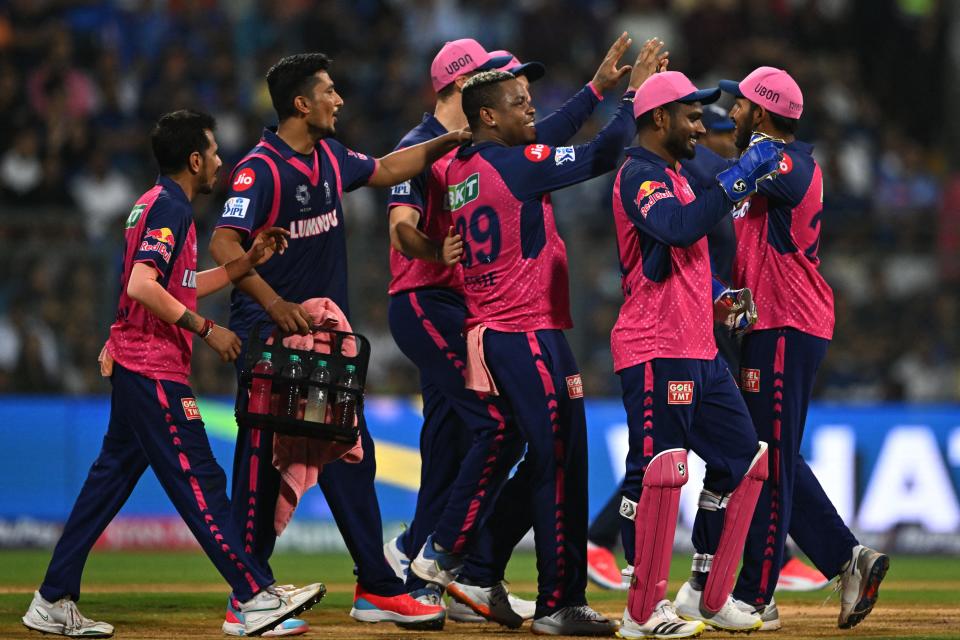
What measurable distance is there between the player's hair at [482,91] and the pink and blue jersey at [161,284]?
145cm

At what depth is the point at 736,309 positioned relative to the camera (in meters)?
7.11

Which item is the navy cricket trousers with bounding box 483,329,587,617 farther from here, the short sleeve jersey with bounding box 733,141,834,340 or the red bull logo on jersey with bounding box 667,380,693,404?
the short sleeve jersey with bounding box 733,141,834,340

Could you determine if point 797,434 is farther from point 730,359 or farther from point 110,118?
point 110,118

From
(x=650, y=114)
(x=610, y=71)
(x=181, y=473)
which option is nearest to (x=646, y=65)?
(x=610, y=71)

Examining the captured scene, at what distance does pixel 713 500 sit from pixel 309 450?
1.96 metres

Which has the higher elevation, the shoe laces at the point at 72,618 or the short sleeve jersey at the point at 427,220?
the short sleeve jersey at the point at 427,220

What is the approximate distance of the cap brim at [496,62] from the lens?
8.19 m

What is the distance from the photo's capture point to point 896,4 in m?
18.6

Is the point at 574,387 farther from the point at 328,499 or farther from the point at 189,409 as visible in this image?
the point at 189,409

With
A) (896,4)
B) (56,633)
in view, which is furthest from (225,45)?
(56,633)

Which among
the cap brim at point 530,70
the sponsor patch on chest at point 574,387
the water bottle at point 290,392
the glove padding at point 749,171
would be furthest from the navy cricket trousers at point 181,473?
the glove padding at point 749,171

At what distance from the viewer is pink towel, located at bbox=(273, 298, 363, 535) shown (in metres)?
7.23

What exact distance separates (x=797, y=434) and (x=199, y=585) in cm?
445

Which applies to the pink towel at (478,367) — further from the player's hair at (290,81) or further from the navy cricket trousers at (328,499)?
the player's hair at (290,81)
